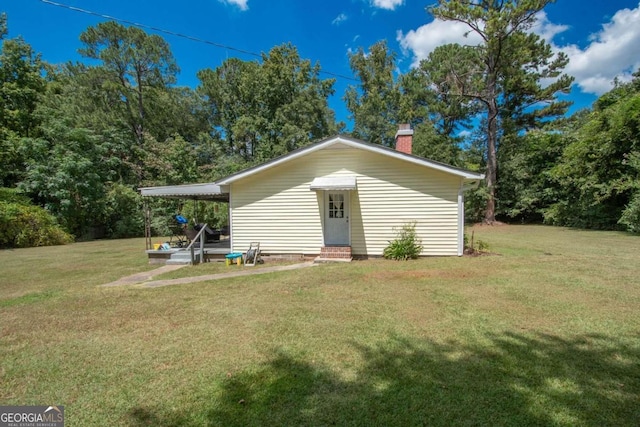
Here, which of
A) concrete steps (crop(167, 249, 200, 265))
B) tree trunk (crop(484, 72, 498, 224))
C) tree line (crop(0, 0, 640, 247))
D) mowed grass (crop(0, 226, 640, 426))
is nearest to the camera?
mowed grass (crop(0, 226, 640, 426))

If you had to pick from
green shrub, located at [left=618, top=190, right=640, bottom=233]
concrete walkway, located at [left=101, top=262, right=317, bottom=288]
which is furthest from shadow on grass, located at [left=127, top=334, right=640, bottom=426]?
green shrub, located at [left=618, top=190, right=640, bottom=233]

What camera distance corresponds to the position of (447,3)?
59.7 feet

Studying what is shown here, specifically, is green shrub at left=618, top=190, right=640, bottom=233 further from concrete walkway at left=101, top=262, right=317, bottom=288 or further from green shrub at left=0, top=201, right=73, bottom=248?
green shrub at left=0, top=201, right=73, bottom=248

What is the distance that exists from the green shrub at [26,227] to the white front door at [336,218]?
1500 cm

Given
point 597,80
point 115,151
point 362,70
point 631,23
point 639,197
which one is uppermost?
point 362,70

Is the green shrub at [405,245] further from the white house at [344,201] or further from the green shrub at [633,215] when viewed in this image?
the green shrub at [633,215]

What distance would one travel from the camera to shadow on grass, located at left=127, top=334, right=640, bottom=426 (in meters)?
2.22

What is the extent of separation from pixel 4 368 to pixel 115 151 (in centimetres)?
2171

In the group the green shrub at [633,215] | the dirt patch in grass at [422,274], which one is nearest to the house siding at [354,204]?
the dirt patch in grass at [422,274]

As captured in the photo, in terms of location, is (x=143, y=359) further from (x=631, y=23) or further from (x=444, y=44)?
(x=444, y=44)

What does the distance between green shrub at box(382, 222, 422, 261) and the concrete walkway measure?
250cm

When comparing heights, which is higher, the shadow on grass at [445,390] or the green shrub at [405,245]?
the green shrub at [405,245]

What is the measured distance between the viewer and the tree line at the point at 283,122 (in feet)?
52.9

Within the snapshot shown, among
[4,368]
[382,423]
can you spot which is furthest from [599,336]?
[4,368]
